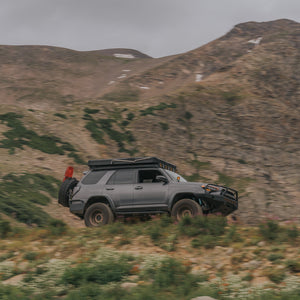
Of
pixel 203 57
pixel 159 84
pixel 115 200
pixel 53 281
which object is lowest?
pixel 53 281

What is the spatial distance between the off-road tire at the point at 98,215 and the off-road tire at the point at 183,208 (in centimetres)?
180

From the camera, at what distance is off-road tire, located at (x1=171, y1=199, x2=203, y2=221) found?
10641 millimetres

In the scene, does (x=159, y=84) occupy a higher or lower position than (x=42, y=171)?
higher

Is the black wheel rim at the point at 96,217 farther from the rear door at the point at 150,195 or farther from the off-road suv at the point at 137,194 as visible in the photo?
the rear door at the point at 150,195

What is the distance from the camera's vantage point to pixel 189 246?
8523mm

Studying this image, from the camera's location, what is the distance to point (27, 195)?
1705cm

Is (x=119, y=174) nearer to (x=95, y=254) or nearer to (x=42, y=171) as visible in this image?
(x=95, y=254)

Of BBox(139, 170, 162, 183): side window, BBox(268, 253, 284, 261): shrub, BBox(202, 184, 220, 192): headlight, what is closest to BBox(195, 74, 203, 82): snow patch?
BBox(139, 170, 162, 183): side window

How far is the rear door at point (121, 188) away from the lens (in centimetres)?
1124

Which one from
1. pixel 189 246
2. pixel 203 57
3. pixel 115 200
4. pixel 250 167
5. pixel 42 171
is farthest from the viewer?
pixel 203 57

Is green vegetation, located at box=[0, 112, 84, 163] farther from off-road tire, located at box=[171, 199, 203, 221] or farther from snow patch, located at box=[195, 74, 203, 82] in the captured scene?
snow patch, located at box=[195, 74, 203, 82]

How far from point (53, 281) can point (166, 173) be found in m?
5.43

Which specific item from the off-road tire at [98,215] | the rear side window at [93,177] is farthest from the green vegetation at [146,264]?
the rear side window at [93,177]

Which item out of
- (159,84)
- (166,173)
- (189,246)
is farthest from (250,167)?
(159,84)
